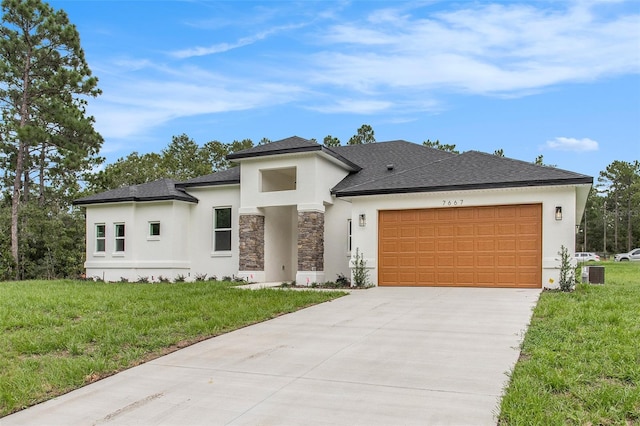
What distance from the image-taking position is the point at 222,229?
19.3 metres

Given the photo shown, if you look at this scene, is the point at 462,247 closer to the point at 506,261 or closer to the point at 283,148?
the point at 506,261

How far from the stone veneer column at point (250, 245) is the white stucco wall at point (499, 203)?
4.20 m

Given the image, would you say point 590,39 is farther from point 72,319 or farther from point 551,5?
point 72,319

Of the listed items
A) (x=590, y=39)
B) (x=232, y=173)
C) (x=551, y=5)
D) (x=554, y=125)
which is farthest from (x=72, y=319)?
(x=554, y=125)

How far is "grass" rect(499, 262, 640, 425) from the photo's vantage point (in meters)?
4.30

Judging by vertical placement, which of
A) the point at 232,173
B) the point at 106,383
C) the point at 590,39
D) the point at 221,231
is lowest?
the point at 106,383

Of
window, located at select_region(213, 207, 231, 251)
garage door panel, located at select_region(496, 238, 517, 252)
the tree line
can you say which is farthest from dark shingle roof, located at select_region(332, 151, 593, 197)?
the tree line

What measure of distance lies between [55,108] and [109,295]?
15543mm

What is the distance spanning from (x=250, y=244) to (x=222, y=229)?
2070 mm

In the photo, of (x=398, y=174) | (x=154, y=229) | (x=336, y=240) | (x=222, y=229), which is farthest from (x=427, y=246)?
(x=154, y=229)

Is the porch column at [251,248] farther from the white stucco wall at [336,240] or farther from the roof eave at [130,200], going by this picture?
the roof eave at [130,200]

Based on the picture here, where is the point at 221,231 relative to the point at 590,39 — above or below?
below

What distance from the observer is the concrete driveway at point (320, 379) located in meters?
4.54

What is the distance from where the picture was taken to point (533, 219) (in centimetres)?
1348
